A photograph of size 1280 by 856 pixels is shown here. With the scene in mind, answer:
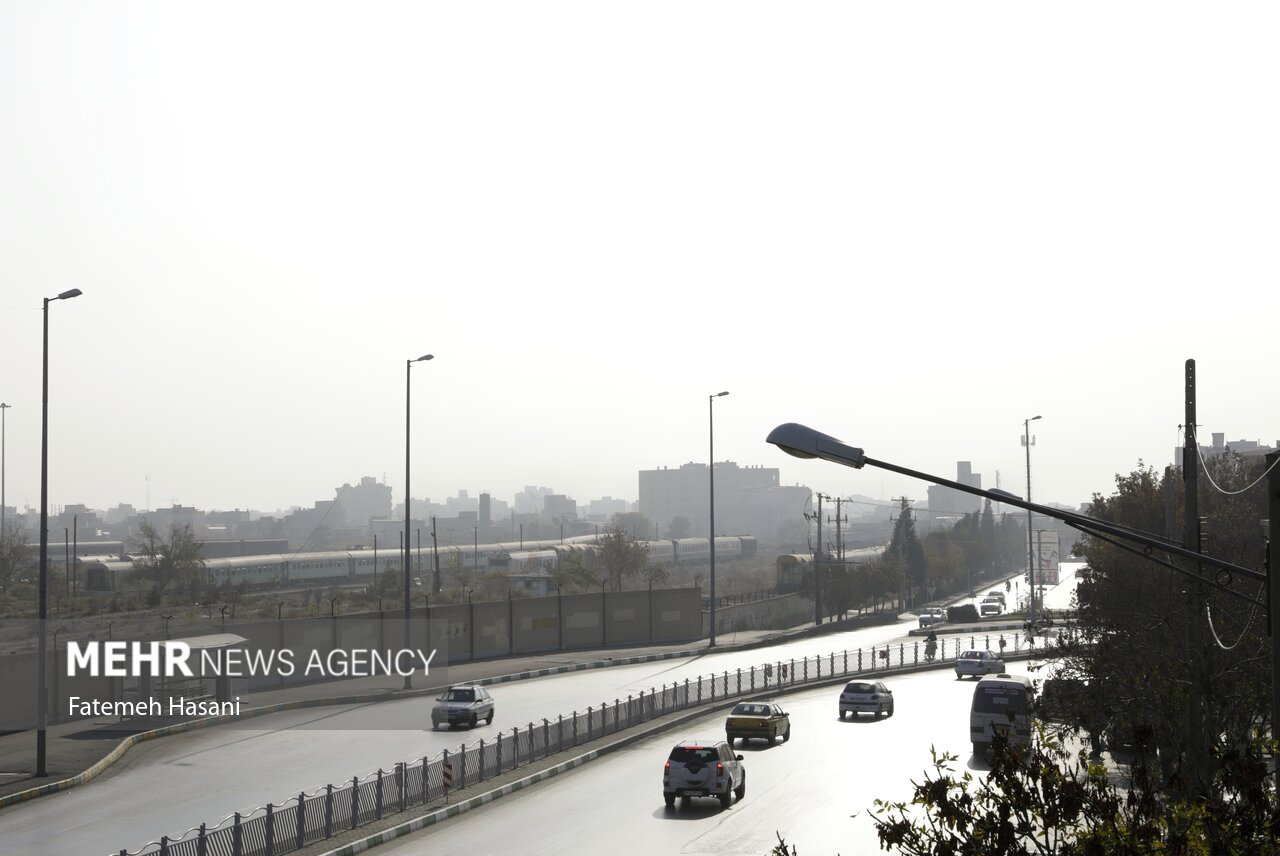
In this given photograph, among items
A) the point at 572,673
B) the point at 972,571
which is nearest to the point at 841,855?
A: the point at 572,673

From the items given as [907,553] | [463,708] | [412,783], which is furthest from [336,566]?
[412,783]

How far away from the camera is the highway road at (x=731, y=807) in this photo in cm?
1958

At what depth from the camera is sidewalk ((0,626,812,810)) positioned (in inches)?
Answer: 1040

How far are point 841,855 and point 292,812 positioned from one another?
853 centimetres

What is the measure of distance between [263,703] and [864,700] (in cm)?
1879

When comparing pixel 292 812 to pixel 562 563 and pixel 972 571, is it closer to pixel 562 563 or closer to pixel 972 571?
pixel 562 563

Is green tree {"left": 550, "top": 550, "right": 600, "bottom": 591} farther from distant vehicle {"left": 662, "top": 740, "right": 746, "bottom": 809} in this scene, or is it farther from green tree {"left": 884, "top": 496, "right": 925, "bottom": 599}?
distant vehicle {"left": 662, "top": 740, "right": 746, "bottom": 809}

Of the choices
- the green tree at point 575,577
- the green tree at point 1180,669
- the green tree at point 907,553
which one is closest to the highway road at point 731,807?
the green tree at point 1180,669

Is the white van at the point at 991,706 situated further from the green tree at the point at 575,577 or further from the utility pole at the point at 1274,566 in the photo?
the green tree at the point at 575,577

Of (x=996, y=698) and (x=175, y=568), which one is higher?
(x=175, y=568)

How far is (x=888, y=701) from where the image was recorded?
36.2m

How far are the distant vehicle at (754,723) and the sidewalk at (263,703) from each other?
13970 mm

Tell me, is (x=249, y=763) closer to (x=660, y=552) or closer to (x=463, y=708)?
(x=463, y=708)

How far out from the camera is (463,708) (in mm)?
33750
